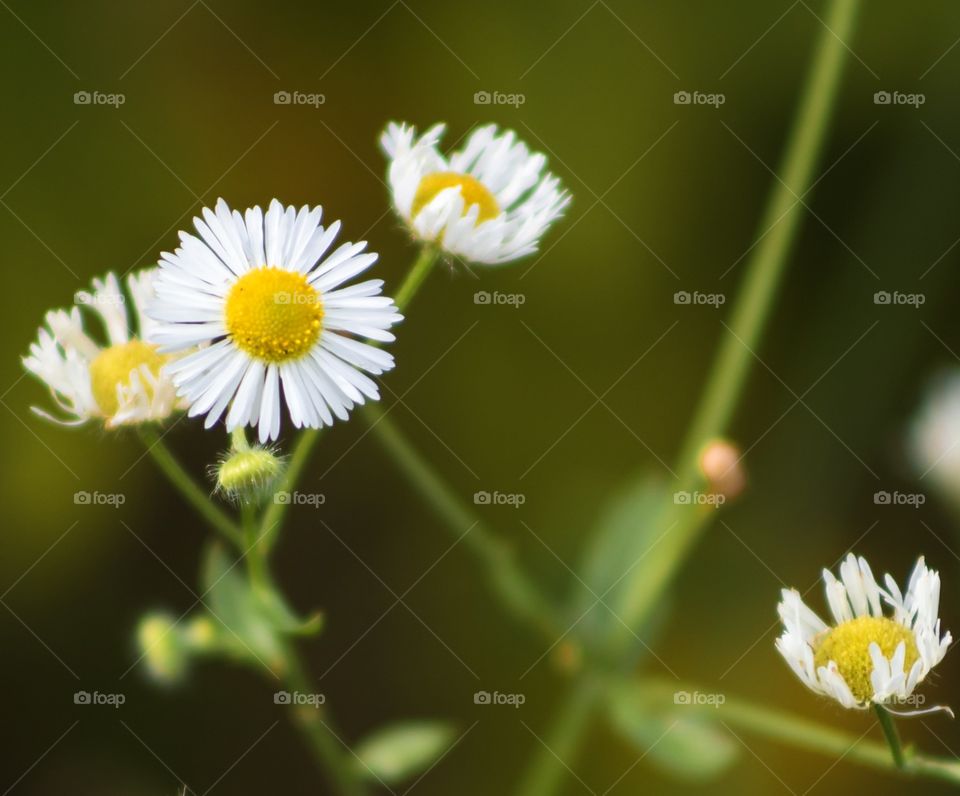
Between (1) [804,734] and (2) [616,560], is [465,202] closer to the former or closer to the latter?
(2) [616,560]

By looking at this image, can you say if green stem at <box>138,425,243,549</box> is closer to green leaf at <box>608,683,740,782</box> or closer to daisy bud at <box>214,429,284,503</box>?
daisy bud at <box>214,429,284,503</box>

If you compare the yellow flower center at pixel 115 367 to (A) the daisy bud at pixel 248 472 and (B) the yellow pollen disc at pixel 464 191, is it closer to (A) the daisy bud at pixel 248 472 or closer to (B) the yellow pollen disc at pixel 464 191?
(A) the daisy bud at pixel 248 472

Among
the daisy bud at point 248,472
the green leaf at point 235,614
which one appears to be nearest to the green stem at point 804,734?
the green leaf at point 235,614

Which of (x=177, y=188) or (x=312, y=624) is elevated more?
(x=177, y=188)

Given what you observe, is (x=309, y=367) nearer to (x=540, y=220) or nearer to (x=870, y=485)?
(x=540, y=220)

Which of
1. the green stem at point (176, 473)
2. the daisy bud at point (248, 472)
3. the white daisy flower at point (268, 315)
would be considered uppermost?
the white daisy flower at point (268, 315)

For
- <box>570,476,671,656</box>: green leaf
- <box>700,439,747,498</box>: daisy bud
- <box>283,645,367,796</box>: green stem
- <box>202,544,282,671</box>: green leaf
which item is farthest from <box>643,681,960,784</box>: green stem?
<box>202,544,282,671</box>: green leaf

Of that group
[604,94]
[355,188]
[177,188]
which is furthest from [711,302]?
[177,188]
